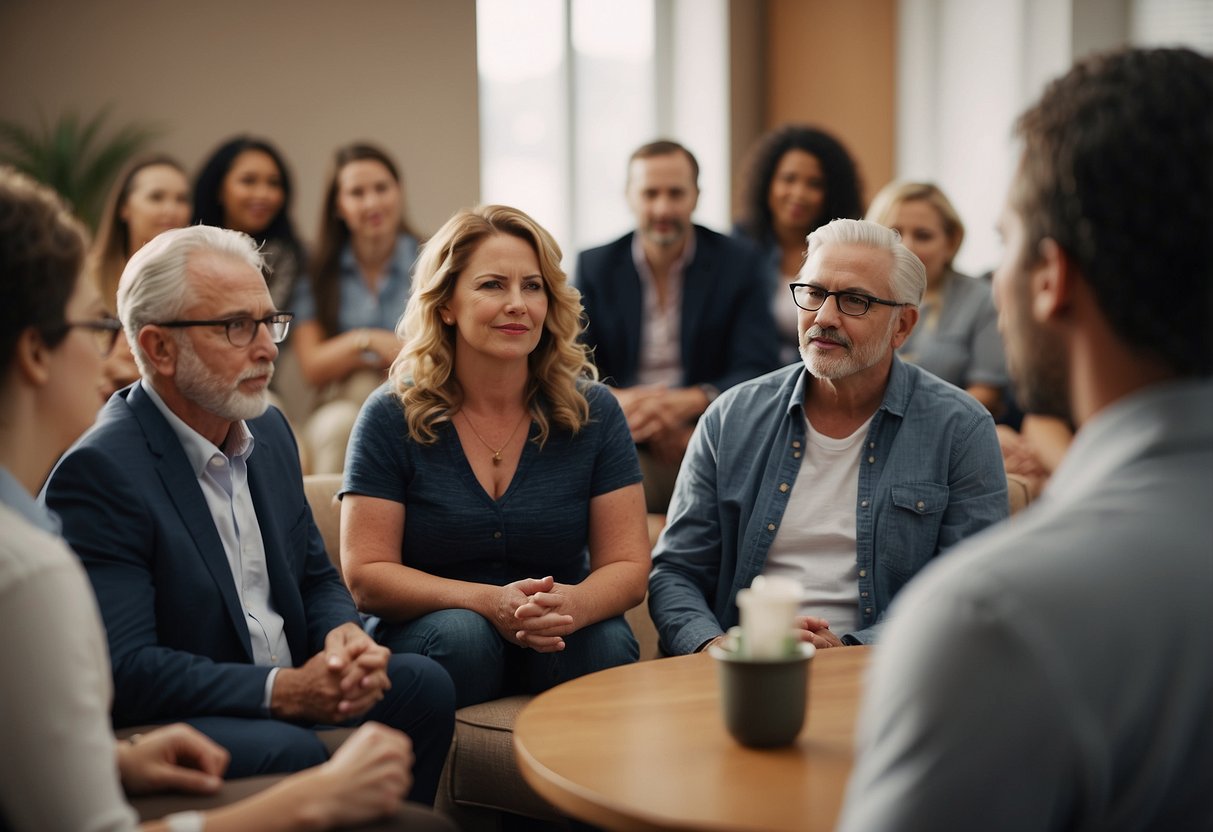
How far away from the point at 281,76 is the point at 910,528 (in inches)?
163

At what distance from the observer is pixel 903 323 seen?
2.56 m

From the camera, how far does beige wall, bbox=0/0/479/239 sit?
5.18 meters

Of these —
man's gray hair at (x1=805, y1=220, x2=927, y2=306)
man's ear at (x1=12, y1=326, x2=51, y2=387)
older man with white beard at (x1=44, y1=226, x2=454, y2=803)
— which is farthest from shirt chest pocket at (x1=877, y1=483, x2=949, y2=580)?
man's ear at (x1=12, y1=326, x2=51, y2=387)

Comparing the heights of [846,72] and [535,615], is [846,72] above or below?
above

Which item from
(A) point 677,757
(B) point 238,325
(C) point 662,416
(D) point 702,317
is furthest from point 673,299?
(A) point 677,757

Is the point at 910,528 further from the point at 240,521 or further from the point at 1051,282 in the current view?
the point at 1051,282

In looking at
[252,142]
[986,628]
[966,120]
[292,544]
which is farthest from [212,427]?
[966,120]

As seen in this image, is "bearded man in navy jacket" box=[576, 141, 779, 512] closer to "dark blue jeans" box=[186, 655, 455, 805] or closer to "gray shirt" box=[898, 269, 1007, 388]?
"gray shirt" box=[898, 269, 1007, 388]

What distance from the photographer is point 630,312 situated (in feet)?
13.5

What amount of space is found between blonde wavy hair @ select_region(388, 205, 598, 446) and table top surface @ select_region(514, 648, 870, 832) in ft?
3.00

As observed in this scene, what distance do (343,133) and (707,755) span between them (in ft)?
15.7

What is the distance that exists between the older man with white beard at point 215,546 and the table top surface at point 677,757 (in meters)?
0.43

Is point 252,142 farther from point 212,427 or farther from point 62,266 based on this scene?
point 62,266

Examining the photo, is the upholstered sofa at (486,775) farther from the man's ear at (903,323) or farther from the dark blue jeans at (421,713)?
the man's ear at (903,323)
